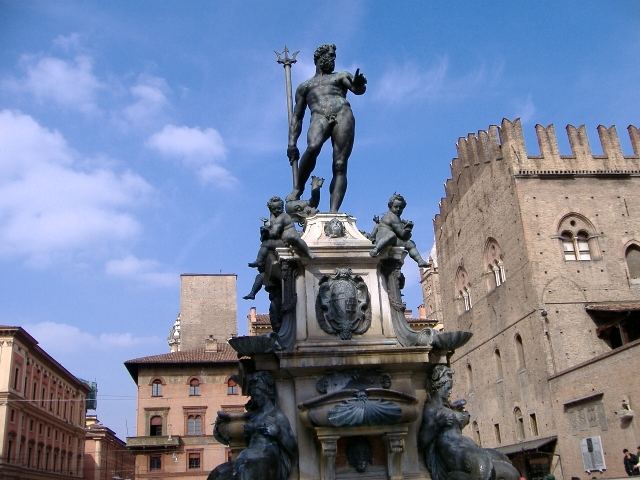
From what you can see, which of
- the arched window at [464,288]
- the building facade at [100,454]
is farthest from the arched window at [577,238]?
the building facade at [100,454]

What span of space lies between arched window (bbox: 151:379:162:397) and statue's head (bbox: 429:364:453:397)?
156 feet

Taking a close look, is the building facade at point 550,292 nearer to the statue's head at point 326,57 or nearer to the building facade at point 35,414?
the statue's head at point 326,57

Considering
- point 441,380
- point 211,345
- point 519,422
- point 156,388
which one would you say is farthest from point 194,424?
point 441,380

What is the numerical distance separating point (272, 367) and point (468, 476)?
90.2 inches

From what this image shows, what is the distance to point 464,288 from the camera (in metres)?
46.7

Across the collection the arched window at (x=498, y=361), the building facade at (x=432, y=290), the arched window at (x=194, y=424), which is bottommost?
the arched window at (x=194, y=424)

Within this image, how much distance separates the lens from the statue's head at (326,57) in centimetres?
928

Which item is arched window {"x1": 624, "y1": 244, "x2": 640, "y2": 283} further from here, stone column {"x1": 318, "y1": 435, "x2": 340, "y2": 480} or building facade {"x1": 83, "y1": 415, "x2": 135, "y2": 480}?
building facade {"x1": 83, "y1": 415, "x2": 135, "y2": 480}

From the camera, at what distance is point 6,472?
43719mm

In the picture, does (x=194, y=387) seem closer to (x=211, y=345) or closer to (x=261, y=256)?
(x=211, y=345)

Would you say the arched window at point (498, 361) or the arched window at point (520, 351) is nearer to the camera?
the arched window at point (520, 351)

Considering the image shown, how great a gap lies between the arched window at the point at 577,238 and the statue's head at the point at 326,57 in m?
30.8

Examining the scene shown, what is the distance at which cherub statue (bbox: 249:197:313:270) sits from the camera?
753 centimetres

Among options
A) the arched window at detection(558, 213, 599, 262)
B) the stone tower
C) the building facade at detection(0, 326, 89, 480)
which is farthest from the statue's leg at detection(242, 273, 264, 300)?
the stone tower
